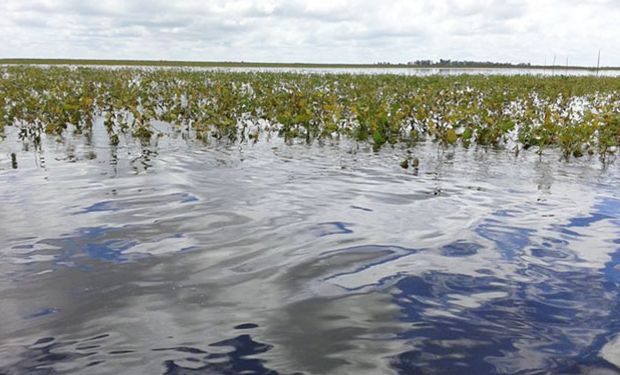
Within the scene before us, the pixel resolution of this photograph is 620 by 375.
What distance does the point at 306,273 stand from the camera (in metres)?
4.83

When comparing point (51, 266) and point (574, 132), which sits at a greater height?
point (574, 132)

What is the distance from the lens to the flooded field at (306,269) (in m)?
3.43

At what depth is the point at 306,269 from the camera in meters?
4.93

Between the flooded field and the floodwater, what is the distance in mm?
19

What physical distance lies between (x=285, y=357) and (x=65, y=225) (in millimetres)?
3901

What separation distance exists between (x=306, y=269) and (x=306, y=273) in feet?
0.33

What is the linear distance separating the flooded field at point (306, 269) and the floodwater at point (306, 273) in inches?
0.7

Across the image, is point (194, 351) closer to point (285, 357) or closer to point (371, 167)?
point (285, 357)

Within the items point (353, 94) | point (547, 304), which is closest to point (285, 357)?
point (547, 304)

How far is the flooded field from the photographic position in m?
3.43

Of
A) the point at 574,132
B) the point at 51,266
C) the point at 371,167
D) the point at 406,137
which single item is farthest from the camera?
the point at 406,137

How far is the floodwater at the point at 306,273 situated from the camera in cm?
342

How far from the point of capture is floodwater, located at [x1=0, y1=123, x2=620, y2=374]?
342 centimetres

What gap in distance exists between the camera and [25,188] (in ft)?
25.8
